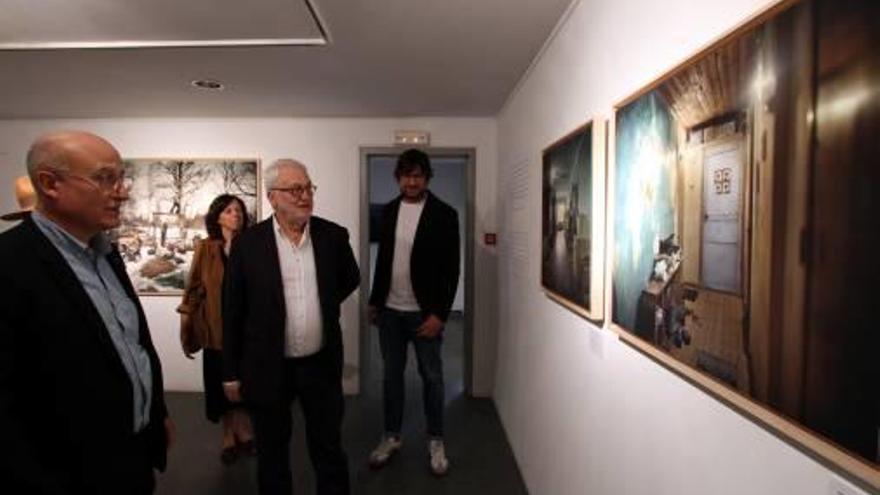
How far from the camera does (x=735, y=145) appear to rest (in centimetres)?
82

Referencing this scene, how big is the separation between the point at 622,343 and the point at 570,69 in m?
1.05

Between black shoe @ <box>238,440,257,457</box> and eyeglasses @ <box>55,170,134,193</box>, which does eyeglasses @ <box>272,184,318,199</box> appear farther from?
black shoe @ <box>238,440,257,457</box>

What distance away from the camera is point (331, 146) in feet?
12.8

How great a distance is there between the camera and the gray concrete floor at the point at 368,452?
2.59 m

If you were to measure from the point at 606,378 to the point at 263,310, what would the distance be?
1.25 metres

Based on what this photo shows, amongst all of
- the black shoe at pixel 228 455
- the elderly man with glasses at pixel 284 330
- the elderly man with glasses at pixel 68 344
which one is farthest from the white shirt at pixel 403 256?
the elderly man with glasses at pixel 68 344

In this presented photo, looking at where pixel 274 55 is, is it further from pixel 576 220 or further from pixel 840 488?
pixel 840 488

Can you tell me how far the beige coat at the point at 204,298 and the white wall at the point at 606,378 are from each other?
5.53ft

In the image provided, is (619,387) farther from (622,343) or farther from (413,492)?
(413,492)

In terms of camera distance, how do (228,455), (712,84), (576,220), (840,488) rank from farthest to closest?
(228,455), (576,220), (712,84), (840,488)

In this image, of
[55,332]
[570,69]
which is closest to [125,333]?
[55,332]

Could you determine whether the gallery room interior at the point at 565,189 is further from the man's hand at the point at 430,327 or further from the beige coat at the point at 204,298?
the beige coat at the point at 204,298

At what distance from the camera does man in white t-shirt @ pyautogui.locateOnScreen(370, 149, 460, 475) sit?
110 inches

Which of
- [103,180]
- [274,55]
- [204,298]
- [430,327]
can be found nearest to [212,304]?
[204,298]
